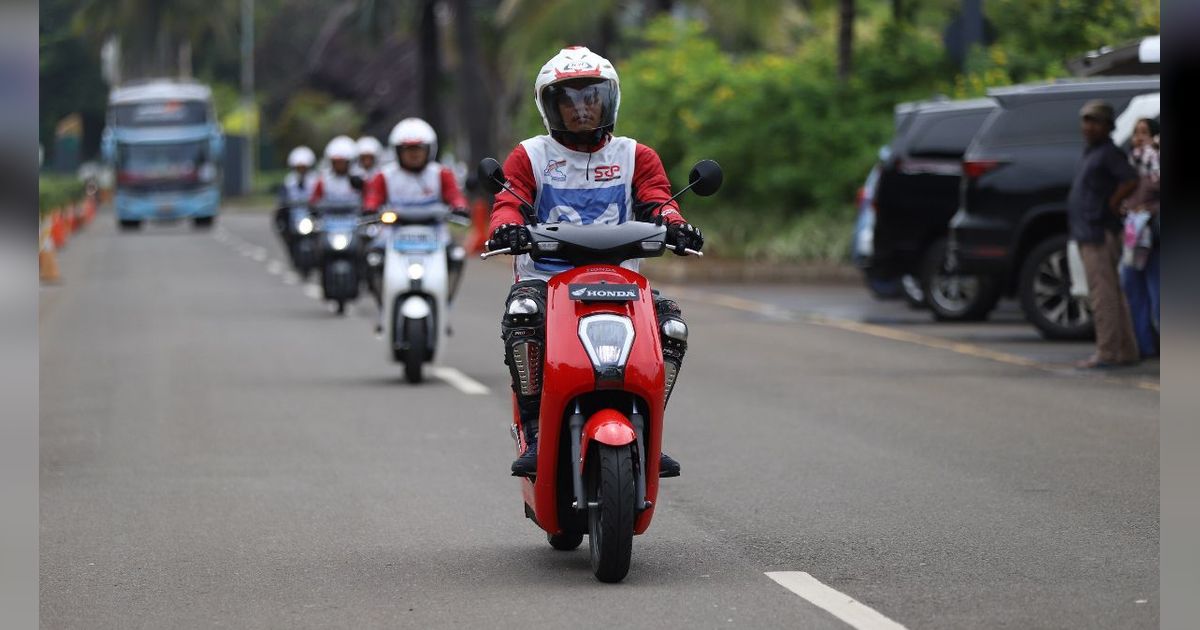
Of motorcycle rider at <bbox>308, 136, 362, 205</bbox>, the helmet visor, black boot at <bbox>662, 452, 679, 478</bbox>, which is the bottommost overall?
black boot at <bbox>662, 452, 679, 478</bbox>

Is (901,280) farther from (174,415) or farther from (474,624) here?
(474,624)

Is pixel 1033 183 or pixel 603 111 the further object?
pixel 1033 183

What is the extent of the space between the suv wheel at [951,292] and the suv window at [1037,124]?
2222 mm

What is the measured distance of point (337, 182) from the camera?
75.8ft

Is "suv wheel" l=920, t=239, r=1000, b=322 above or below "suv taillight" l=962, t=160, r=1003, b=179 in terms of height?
below

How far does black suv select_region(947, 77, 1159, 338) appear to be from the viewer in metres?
18.3

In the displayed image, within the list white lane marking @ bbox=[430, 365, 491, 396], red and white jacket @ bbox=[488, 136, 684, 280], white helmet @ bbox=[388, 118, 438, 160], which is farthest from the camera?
white helmet @ bbox=[388, 118, 438, 160]

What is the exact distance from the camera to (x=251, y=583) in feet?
24.6

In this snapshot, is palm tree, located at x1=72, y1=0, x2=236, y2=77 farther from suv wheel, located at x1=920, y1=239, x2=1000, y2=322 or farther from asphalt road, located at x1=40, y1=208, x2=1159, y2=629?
asphalt road, located at x1=40, y1=208, x2=1159, y2=629

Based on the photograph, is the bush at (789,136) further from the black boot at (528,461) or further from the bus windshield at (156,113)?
the bus windshield at (156,113)

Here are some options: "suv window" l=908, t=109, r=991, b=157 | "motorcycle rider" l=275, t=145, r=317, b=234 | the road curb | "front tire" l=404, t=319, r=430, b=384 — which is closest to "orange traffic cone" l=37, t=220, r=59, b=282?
"motorcycle rider" l=275, t=145, r=317, b=234

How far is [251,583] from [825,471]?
3687 mm

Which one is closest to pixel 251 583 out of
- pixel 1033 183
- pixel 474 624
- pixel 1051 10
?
pixel 474 624

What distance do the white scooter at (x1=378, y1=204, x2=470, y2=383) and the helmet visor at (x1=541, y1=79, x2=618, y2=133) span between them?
23.3ft
